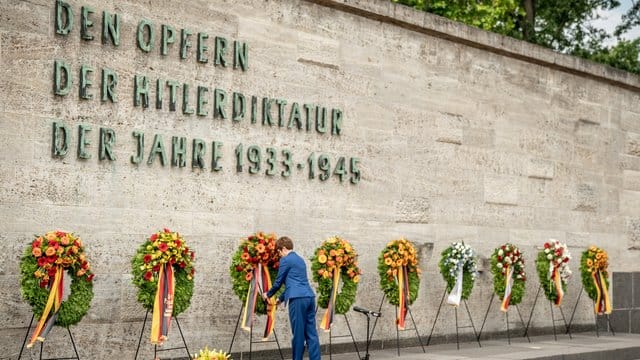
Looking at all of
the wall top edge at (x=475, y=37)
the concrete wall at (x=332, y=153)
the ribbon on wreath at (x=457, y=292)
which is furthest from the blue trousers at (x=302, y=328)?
the wall top edge at (x=475, y=37)

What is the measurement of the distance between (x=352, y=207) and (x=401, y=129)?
184 centimetres

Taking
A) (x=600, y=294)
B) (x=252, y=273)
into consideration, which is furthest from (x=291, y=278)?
(x=600, y=294)

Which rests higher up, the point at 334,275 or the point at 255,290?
the point at 334,275

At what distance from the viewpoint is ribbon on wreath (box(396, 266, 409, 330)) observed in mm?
16109

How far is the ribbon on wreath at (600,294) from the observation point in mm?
19891

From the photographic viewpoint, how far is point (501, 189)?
19.9m

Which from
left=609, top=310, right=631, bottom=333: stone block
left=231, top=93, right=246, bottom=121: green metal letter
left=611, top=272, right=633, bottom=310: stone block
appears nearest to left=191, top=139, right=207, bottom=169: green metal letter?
left=231, top=93, right=246, bottom=121: green metal letter

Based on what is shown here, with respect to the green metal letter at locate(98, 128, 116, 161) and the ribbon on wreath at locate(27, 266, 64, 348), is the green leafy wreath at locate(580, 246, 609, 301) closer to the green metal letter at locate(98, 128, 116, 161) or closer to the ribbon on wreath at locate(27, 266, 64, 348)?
the green metal letter at locate(98, 128, 116, 161)

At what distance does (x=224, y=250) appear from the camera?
49.3ft

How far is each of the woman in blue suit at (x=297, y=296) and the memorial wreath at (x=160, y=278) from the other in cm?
143

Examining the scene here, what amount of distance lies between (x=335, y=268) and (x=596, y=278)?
23.4ft

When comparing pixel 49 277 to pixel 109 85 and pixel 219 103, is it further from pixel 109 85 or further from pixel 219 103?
pixel 219 103

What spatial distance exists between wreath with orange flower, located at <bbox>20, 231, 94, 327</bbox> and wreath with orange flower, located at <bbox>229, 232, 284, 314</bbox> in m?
2.48

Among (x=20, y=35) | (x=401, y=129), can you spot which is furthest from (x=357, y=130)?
(x=20, y=35)
